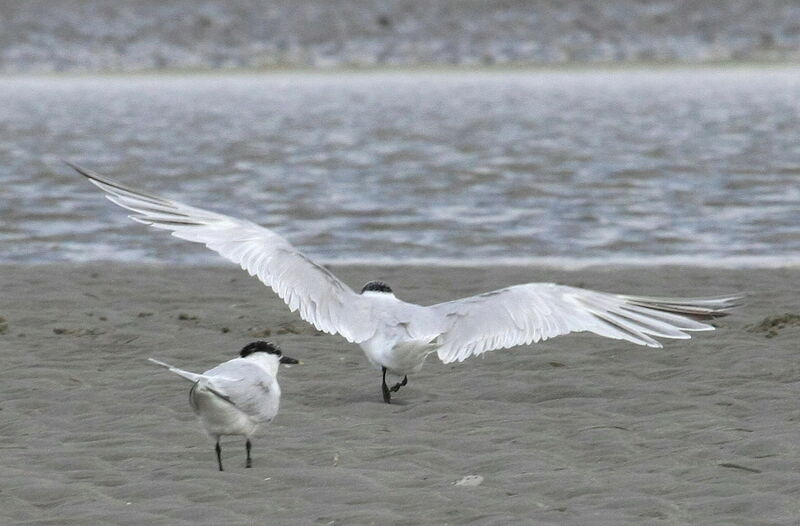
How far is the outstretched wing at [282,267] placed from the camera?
321 inches

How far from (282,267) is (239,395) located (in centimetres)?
146

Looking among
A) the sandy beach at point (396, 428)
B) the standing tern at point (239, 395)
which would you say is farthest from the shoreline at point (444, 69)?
the standing tern at point (239, 395)

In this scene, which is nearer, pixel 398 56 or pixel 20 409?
pixel 20 409

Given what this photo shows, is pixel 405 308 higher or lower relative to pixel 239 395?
higher

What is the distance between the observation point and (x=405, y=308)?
8.22 metres

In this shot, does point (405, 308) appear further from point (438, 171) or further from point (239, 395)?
point (438, 171)

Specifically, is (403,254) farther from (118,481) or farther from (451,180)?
(118,481)

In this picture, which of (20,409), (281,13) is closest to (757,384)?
(20,409)

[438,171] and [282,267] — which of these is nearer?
[282,267]

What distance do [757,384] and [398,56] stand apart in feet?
122

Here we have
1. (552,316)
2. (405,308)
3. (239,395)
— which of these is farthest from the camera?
(405,308)

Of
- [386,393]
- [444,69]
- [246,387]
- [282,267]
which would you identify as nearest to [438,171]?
[386,393]

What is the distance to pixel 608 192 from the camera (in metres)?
19.5

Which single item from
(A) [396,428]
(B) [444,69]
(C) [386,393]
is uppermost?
(B) [444,69]
